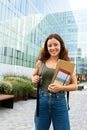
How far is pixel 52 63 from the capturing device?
290 cm

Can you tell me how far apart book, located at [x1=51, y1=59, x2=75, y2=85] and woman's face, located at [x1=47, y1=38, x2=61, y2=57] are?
194 millimetres

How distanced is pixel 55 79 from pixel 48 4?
45123mm

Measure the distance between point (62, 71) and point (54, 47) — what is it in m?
0.30

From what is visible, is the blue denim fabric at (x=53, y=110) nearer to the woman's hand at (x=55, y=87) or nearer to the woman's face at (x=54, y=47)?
the woman's hand at (x=55, y=87)

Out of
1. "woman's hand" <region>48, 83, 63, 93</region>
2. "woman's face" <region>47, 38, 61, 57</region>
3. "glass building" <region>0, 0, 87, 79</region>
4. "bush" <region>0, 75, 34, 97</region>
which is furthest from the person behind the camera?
"glass building" <region>0, 0, 87, 79</region>

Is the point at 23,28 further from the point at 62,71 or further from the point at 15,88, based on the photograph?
the point at 62,71

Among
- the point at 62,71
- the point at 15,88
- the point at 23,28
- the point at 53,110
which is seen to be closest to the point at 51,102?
the point at 53,110

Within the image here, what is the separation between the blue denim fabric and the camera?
277cm

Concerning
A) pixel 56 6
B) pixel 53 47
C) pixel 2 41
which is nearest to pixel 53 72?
pixel 53 47

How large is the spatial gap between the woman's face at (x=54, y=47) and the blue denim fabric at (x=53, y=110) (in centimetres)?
40

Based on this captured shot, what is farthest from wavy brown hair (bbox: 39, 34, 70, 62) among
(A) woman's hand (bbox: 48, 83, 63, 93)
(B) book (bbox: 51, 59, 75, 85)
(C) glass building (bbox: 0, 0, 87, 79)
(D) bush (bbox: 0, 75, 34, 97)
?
(C) glass building (bbox: 0, 0, 87, 79)

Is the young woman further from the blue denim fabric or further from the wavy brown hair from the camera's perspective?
the wavy brown hair

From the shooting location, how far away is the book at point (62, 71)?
271 centimetres

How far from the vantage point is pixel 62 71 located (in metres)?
2.73
